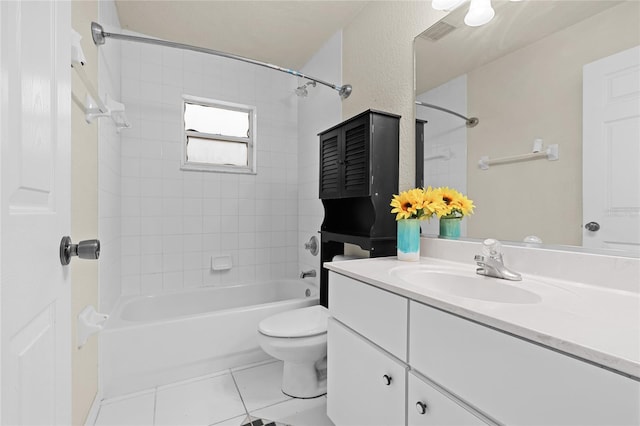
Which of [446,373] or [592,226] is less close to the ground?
[592,226]

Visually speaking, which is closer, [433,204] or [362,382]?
[362,382]

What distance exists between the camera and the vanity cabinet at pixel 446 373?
527 millimetres

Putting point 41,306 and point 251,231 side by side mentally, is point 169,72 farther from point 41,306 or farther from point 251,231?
point 41,306

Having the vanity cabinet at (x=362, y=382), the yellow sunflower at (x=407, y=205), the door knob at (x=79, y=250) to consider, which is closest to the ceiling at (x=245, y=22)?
the yellow sunflower at (x=407, y=205)

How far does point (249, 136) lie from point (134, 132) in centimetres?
95

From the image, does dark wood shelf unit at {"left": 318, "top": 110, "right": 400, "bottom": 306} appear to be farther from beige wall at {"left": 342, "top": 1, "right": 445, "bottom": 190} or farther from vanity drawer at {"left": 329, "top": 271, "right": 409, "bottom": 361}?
vanity drawer at {"left": 329, "top": 271, "right": 409, "bottom": 361}

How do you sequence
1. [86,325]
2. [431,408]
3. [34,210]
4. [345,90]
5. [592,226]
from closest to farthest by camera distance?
1. [34,210]
2. [431,408]
3. [592,226]
4. [86,325]
5. [345,90]

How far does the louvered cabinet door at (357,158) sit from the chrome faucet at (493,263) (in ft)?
2.15

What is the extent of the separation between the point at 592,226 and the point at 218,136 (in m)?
2.67

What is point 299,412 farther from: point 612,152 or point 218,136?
point 218,136

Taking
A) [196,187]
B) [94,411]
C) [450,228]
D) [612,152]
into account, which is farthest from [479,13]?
[94,411]

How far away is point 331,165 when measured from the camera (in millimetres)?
1934

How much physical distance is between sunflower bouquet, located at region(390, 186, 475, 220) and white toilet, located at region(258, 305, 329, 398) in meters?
0.79

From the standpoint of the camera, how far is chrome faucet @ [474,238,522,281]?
1032 mm
